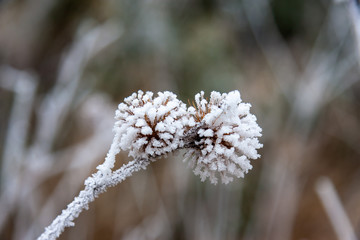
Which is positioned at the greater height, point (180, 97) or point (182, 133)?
point (180, 97)

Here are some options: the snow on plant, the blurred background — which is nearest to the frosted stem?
the snow on plant

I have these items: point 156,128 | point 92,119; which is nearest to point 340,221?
point 156,128

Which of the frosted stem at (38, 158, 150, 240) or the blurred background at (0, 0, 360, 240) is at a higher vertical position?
the blurred background at (0, 0, 360, 240)

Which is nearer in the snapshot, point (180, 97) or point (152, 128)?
point (152, 128)

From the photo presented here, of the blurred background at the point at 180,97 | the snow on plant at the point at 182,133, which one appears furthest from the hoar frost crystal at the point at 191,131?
the blurred background at the point at 180,97

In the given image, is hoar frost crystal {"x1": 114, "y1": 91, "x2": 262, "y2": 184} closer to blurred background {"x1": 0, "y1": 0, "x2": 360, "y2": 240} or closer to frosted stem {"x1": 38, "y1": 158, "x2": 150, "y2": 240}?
frosted stem {"x1": 38, "y1": 158, "x2": 150, "y2": 240}

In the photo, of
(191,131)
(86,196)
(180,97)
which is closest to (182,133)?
(191,131)

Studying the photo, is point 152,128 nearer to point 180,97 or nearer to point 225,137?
point 225,137
